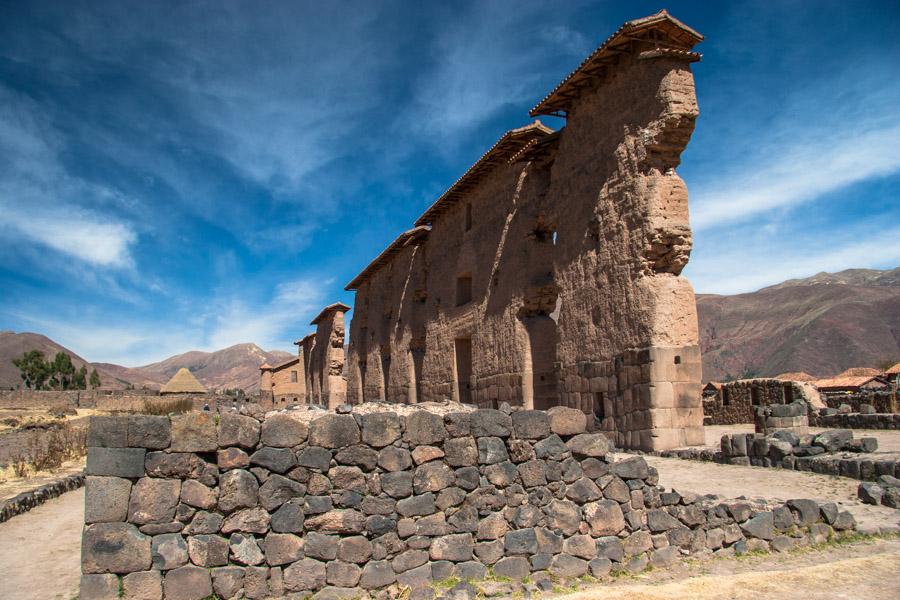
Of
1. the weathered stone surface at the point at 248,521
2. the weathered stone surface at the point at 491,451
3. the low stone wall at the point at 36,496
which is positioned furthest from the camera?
the low stone wall at the point at 36,496

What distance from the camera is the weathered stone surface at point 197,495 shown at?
509cm

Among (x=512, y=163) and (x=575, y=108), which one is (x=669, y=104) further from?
→ (x=512, y=163)

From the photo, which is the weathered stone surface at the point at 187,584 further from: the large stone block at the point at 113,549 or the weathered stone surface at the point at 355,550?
the weathered stone surface at the point at 355,550

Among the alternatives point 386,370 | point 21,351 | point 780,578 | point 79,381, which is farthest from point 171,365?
point 780,578

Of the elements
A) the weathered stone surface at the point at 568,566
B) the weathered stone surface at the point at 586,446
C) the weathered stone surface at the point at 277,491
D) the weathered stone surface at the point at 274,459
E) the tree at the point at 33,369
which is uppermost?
the tree at the point at 33,369

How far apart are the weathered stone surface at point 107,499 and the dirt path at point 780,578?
3.83 meters

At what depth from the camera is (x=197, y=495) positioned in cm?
510

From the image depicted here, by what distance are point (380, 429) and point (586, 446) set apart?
7.10 feet

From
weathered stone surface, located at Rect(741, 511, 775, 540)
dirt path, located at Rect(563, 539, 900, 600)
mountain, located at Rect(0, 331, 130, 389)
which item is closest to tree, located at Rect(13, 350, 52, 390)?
mountain, located at Rect(0, 331, 130, 389)

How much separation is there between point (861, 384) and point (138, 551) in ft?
91.4

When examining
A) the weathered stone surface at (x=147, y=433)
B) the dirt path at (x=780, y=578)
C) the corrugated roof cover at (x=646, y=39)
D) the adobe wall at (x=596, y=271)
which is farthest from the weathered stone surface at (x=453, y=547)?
the corrugated roof cover at (x=646, y=39)

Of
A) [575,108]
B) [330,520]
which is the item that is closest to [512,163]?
[575,108]

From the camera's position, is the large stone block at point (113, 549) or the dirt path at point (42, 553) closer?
the large stone block at point (113, 549)

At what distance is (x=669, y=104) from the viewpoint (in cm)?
1134
